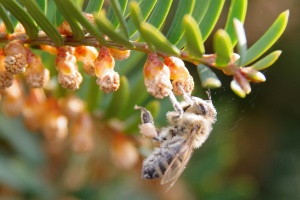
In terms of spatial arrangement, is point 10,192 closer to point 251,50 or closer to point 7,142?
point 7,142

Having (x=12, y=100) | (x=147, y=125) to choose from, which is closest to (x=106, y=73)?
(x=147, y=125)

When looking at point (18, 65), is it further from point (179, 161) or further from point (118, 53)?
point (179, 161)

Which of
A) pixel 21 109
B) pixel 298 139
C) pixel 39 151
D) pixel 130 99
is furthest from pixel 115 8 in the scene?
pixel 298 139

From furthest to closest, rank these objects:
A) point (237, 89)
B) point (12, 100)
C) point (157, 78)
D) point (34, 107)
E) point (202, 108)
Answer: point (34, 107) → point (12, 100) → point (202, 108) → point (157, 78) → point (237, 89)

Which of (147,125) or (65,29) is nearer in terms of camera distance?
(65,29)

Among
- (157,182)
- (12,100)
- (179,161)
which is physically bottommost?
(157,182)

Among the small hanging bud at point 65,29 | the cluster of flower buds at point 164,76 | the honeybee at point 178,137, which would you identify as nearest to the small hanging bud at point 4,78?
the small hanging bud at point 65,29
